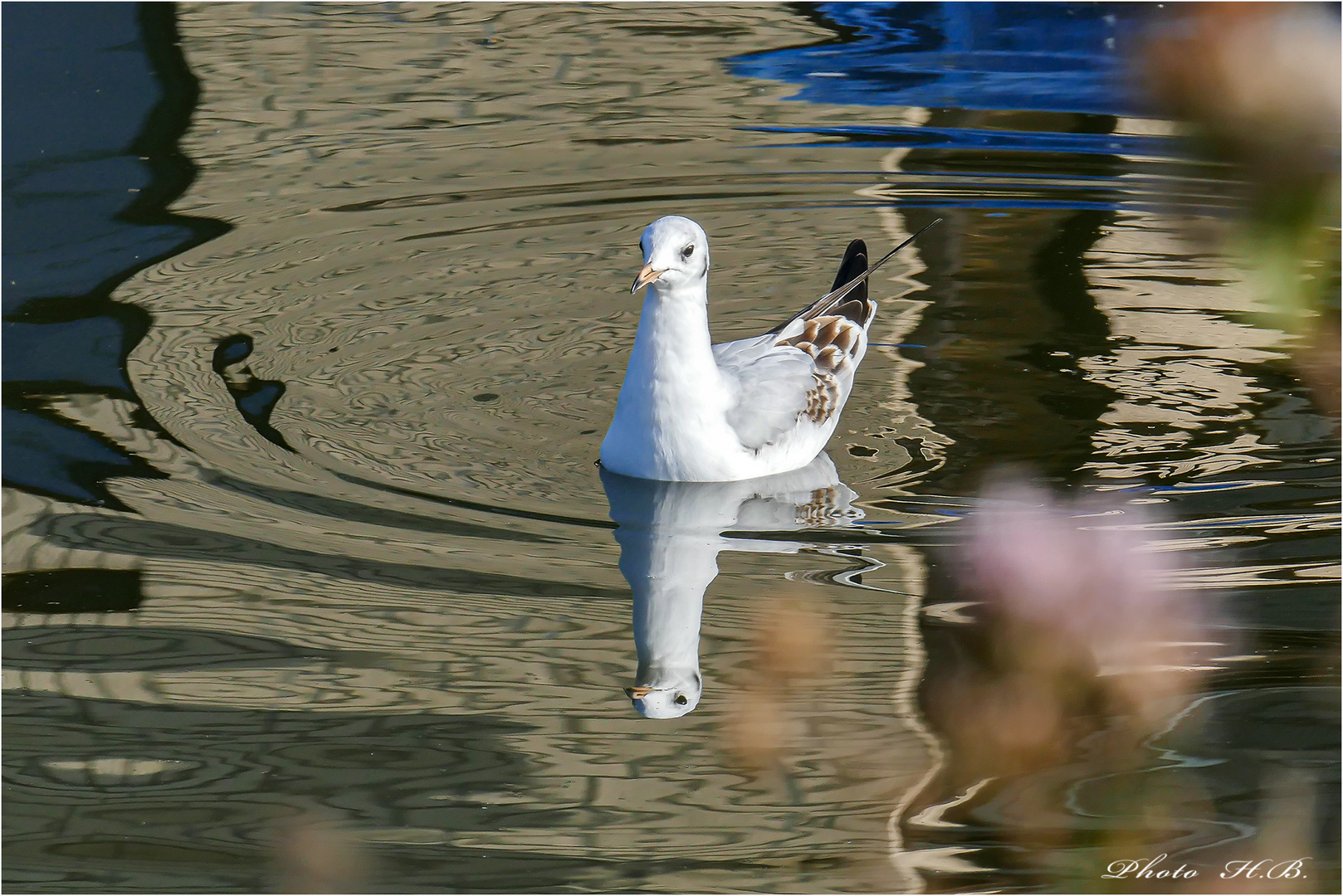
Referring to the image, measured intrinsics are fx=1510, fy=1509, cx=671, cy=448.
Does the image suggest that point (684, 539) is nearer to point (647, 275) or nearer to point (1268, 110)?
point (647, 275)

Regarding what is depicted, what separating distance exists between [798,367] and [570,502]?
1208 mm

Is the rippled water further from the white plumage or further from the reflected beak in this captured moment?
the reflected beak

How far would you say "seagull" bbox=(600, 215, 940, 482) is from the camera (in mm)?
5484

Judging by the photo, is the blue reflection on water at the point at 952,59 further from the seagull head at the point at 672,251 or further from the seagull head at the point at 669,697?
the seagull head at the point at 669,697

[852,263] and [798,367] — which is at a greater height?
[852,263]

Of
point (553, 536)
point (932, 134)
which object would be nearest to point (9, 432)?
point (553, 536)

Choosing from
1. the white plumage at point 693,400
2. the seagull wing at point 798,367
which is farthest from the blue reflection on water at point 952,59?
the white plumage at point 693,400

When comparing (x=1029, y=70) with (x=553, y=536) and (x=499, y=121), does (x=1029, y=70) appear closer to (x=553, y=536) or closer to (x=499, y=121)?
(x=499, y=121)

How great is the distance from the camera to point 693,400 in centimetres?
561

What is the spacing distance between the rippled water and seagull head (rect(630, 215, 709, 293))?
33.0 inches

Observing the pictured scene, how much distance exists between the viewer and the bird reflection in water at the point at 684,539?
4.41 metres

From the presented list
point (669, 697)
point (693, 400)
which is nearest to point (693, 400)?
point (693, 400)

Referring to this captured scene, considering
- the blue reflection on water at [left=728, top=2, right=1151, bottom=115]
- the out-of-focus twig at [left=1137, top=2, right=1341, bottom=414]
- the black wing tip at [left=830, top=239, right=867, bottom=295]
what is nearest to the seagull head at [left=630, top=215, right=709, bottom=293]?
the black wing tip at [left=830, top=239, right=867, bottom=295]

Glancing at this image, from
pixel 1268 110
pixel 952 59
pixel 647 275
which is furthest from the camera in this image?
pixel 952 59
